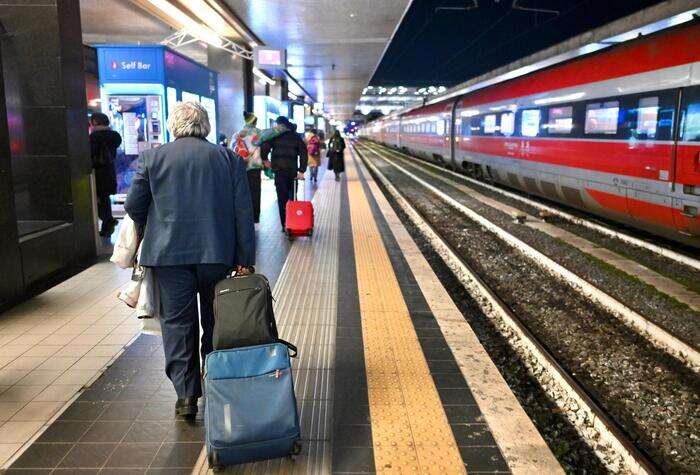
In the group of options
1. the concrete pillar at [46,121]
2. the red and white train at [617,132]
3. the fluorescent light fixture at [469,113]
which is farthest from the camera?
the fluorescent light fixture at [469,113]

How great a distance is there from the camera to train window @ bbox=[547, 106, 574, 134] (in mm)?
10234

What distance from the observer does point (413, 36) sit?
35.2m

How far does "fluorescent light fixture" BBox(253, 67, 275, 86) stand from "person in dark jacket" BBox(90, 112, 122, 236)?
12.3 metres

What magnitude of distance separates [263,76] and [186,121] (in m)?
20.9

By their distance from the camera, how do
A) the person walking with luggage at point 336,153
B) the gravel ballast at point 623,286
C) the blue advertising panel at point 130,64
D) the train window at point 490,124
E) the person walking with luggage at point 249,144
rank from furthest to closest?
the person walking with luggage at point 336,153 < the train window at point 490,124 < the blue advertising panel at point 130,64 < the person walking with luggage at point 249,144 < the gravel ballast at point 623,286

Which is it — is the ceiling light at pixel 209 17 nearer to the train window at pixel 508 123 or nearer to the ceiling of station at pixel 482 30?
the train window at pixel 508 123

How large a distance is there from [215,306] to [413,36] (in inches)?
1364

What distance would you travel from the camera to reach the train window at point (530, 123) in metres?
11.9

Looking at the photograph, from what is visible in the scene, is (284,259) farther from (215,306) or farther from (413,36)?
(413,36)

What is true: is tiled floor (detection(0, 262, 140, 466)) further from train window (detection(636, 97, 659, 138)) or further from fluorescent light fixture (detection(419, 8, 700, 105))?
fluorescent light fixture (detection(419, 8, 700, 105))

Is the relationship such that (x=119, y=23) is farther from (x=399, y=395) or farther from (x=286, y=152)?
(x=399, y=395)

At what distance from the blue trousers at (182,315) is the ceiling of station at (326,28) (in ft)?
33.3

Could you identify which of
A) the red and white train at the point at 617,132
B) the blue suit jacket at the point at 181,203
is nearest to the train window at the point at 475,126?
the red and white train at the point at 617,132

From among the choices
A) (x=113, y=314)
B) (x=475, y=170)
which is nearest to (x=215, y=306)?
(x=113, y=314)
